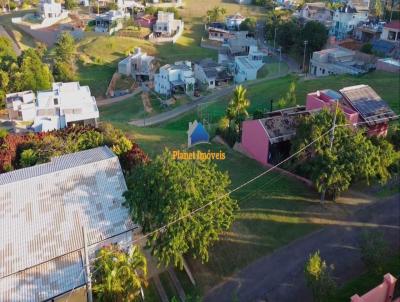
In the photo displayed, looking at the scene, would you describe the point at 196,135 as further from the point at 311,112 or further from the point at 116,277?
the point at 116,277

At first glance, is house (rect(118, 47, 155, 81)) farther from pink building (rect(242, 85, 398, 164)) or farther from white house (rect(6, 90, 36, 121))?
pink building (rect(242, 85, 398, 164))

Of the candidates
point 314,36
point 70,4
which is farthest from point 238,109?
point 70,4

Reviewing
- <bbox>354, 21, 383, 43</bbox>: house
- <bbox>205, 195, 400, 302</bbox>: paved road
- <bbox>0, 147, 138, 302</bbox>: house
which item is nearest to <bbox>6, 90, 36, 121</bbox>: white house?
<bbox>0, 147, 138, 302</bbox>: house

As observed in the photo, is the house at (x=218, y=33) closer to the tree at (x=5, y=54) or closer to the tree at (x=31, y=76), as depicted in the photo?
the tree at (x=31, y=76)

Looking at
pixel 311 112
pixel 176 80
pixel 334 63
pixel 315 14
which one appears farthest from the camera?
pixel 315 14

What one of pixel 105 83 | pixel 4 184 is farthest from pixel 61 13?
pixel 4 184

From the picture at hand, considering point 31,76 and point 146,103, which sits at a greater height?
point 31,76
